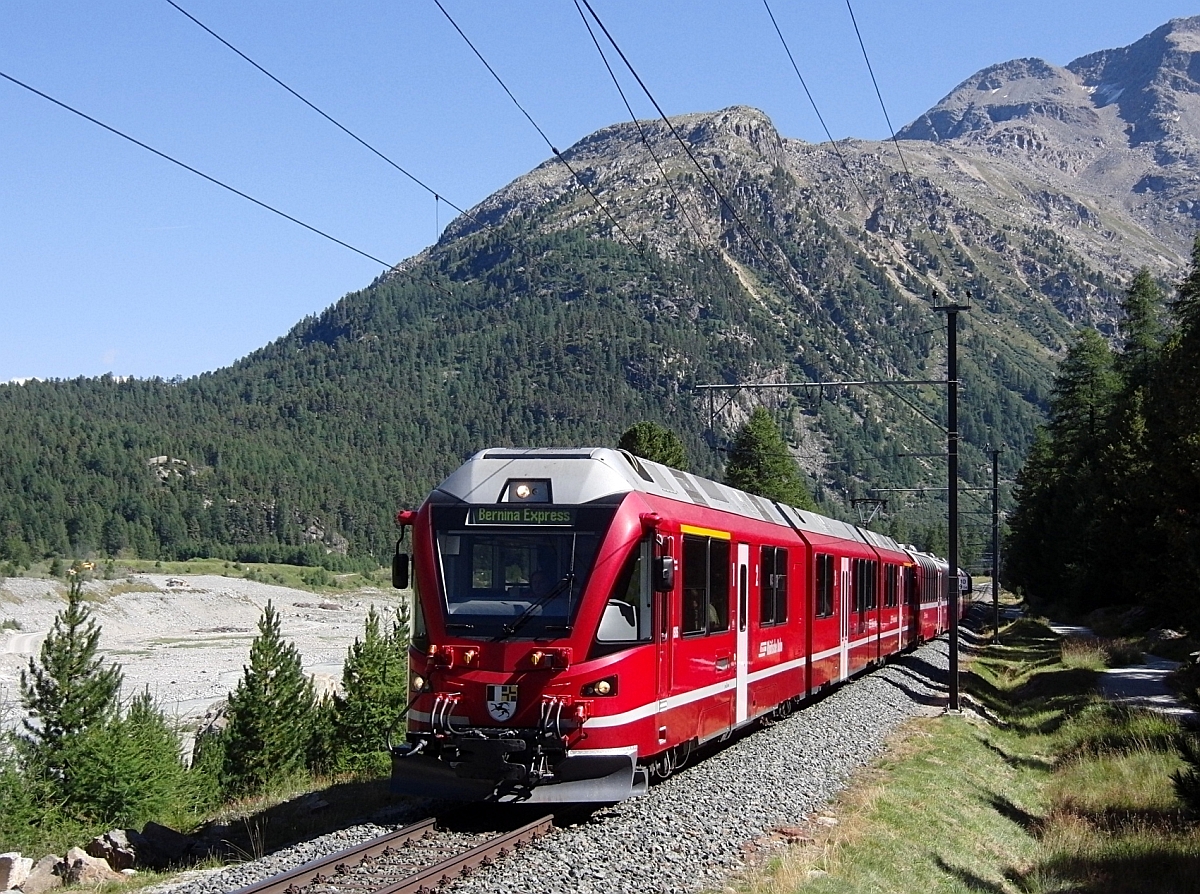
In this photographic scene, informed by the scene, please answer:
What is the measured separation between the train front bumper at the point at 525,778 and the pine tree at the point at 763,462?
2947 inches

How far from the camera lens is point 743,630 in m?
17.5

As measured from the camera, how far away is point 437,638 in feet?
43.3

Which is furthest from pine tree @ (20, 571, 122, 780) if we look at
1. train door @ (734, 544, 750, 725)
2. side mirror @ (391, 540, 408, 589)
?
side mirror @ (391, 540, 408, 589)

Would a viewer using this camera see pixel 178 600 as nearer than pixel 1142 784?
No

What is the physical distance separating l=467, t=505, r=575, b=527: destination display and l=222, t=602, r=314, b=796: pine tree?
89.3 feet

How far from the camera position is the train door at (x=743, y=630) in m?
17.3

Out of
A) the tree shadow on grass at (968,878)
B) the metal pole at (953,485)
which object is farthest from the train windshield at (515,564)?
the metal pole at (953,485)

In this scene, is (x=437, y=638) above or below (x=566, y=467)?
below

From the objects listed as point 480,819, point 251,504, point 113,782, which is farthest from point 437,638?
point 251,504

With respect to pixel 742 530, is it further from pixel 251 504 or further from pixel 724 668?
pixel 251 504

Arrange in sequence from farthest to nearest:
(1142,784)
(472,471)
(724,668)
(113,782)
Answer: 1. (113,782)
2. (1142,784)
3. (724,668)
4. (472,471)

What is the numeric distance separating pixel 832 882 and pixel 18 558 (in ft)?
495

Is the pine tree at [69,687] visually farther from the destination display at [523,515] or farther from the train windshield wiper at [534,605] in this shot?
the train windshield wiper at [534,605]

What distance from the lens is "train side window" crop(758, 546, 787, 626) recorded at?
18703 mm
